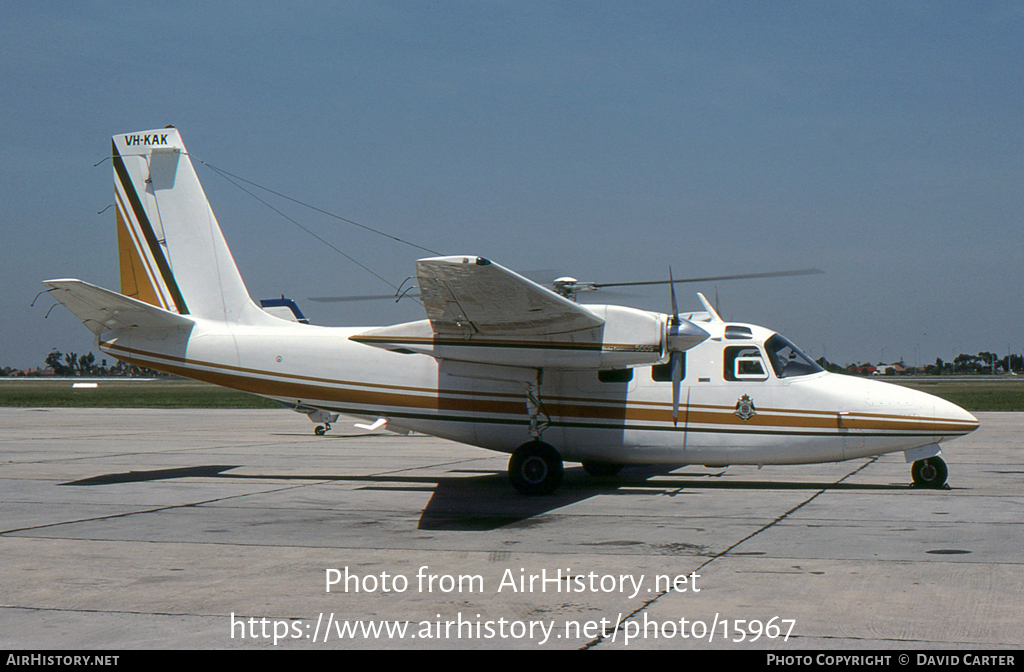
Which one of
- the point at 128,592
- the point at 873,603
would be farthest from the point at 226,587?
the point at 873,603

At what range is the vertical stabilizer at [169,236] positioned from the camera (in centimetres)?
1498

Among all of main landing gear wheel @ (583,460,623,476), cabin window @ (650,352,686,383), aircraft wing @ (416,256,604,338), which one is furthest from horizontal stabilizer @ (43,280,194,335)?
cabin window @ (650,352,686,383)

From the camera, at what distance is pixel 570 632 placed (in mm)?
5812

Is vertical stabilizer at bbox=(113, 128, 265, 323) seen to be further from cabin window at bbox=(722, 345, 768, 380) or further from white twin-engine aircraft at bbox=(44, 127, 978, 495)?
cabin window at bbox=(722, 345, 768, 380)

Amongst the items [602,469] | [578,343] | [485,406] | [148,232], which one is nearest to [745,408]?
[578,343]

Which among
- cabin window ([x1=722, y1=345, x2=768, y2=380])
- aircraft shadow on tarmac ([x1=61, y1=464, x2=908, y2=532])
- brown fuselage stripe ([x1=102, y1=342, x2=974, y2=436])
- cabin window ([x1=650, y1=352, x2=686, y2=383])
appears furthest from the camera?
cabin window ([x1=650, y1=352, x2=686, y2=383])

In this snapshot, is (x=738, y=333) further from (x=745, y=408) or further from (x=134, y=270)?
(x=134, y=270)

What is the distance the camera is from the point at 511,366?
12922 mm

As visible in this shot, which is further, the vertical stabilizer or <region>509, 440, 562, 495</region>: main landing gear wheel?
the vertical stabilizer

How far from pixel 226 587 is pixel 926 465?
10.4 m

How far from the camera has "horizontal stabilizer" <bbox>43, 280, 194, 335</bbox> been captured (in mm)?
12500

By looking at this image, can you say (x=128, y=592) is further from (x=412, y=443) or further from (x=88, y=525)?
(x=412, y=443)

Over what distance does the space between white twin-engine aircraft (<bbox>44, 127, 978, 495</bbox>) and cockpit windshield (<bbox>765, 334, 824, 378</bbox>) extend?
0.07 ft

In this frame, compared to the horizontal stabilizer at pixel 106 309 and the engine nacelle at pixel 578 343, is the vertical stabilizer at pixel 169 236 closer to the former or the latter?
the horizontal stabilizer at pixel 106 309
